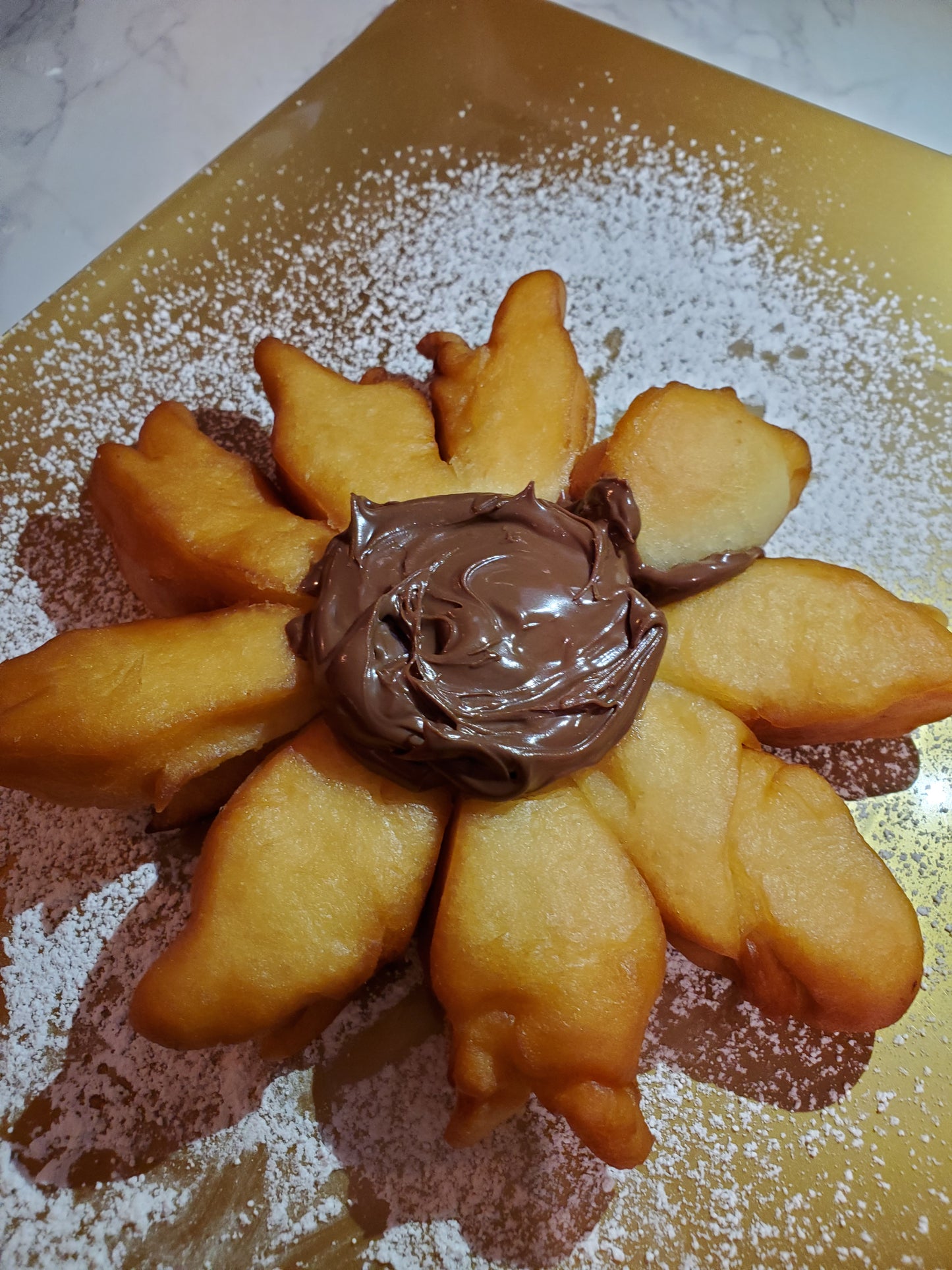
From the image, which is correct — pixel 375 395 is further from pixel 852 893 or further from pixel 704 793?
pixel 852 893

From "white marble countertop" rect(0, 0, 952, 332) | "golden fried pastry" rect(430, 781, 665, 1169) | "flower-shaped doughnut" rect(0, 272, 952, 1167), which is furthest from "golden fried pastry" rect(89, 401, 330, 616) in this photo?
"white marble countertop" rect(0, 0, 952, 332)

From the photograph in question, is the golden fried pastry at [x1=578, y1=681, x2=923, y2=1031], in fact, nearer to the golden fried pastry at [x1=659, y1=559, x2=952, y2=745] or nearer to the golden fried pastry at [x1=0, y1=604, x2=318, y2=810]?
the golden fried pastry at [x1=659, y1=559, x2=952, y2=745]

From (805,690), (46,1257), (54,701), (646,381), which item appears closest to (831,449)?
(646,381)

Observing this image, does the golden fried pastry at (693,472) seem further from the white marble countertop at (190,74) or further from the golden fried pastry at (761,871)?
the white marble countertop at (190,74)

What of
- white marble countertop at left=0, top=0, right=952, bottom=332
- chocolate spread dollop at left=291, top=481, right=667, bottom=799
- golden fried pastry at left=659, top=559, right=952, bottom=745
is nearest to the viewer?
chocolate spread dollop at left=291, top=481, right=667, bottom=799

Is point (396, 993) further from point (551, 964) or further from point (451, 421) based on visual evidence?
point (451, 421)

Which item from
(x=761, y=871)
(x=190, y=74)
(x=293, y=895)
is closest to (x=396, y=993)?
(x=293, y=895)
